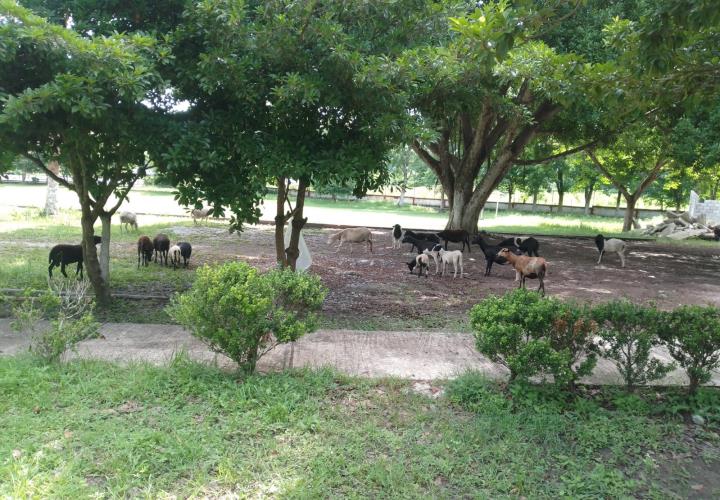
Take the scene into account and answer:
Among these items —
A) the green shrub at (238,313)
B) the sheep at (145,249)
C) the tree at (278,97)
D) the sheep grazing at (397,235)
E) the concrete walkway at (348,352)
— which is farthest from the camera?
the sheep grazing at (397,235)

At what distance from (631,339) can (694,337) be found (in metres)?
0.48

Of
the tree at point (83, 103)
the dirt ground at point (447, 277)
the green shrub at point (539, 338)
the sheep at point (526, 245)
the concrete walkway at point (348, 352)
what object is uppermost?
the tree at point (83, 103)

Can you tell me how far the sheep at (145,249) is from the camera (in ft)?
36.1

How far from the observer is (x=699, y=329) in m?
4.51

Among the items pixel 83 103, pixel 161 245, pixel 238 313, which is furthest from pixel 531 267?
pixel 161 245

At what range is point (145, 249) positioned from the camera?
36.3 ft

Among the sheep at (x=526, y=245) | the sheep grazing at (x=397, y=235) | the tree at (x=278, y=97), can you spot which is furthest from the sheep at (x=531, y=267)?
the sheep grazing at (x=397, y=235)

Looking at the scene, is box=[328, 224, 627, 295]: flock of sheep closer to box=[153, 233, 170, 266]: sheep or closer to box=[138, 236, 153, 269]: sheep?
box=[153, 233, 170, 266]: sheep

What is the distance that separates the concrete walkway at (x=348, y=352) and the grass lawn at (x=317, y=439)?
0.38 meters

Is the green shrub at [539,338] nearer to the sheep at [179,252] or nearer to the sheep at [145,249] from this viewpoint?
the sheep at [179,252]

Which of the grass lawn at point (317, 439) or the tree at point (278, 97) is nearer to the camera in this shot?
the grass lawn at point (317, 439)

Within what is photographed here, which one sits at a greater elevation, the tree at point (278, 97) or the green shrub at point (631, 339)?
the tree at point (278, 97)

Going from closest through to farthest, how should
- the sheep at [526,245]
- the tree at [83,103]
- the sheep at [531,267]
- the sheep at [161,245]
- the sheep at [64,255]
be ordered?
the tree at [83,103]
the sheep at [64,255]
the sheep at [531,267]
the sheep at [161,245]
the sheep at [526,245]

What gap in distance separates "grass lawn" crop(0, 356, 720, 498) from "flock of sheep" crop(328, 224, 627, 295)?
4.37 m
